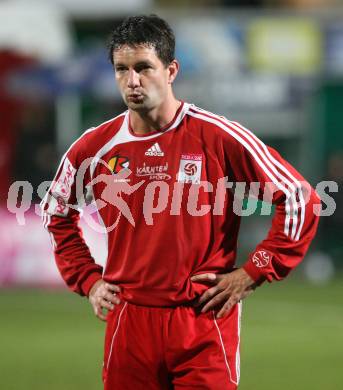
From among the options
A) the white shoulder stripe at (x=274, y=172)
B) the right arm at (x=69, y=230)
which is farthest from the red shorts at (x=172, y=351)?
the white shoulder stripe at (x=274, y=172)

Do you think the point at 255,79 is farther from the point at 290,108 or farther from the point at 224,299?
the point at 224,299

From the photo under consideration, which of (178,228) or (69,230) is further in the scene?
(69,230)

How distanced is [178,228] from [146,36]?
84 cm

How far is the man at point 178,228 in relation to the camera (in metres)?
4.73

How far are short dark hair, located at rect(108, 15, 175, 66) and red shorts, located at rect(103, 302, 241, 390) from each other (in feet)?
3.72

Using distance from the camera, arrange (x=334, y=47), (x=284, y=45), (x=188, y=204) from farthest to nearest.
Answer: (x=334, y=47)
(x=284, y=45)
(x=188, y=204)

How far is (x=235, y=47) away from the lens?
2055cm

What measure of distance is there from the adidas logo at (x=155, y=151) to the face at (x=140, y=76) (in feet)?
0.58

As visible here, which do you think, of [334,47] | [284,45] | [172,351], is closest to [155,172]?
[172,351]

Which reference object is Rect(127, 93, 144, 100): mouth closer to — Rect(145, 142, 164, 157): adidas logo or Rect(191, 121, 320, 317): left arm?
Rect(145, 142, 164, 157): adidas logo

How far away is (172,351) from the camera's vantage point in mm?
4742

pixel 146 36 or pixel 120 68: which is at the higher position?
pixel 146 36

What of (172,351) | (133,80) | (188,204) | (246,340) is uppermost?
(133,80)

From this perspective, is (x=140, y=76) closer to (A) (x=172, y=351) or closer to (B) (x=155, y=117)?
(B) (x=155, y=117)
